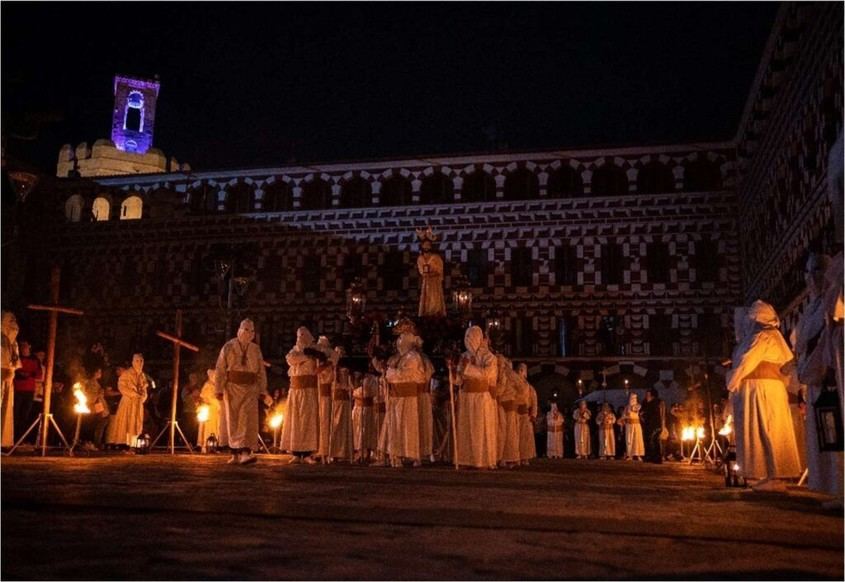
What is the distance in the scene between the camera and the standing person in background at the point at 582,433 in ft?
79.0

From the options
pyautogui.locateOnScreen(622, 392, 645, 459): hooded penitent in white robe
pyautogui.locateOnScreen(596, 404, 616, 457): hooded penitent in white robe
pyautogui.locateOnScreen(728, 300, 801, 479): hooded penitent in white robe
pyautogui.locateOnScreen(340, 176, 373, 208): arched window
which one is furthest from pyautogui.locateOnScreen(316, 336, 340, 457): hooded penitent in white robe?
pyautogui.locateOnScreen(340, 176, 373, 208): arched window

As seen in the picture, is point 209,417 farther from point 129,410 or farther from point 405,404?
point 405,404

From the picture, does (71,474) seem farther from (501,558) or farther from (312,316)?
(312,316)

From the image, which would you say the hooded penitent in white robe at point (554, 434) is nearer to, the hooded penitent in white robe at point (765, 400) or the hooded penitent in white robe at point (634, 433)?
the hooded penitent in white robe at point (634, 433)

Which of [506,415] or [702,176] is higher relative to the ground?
[702,176]

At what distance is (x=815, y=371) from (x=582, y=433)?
1850cm

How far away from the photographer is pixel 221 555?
128 inches

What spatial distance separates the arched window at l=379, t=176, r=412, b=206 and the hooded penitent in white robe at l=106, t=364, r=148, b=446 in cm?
1730

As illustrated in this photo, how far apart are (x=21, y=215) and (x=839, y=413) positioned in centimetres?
3422

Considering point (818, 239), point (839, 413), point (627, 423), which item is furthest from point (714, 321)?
point (839, 413)

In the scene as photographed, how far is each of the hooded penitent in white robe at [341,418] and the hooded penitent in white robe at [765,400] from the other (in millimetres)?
7059

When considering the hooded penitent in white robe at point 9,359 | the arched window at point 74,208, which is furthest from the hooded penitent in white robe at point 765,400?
the arched window at point 74,208

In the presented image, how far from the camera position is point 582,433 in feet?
79.4

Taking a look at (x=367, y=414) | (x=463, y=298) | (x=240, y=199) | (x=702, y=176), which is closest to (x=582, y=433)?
(x=463, y=298)
